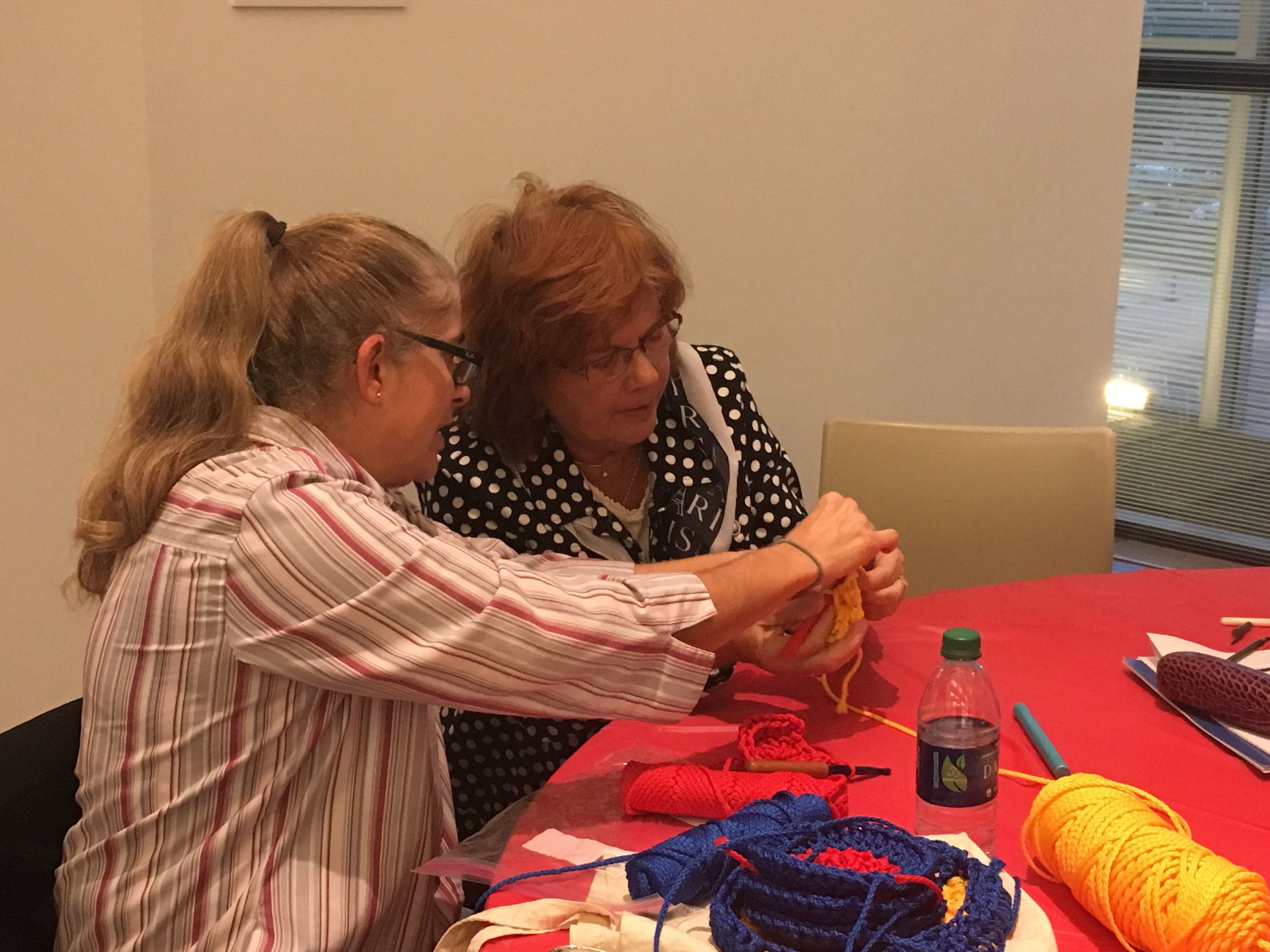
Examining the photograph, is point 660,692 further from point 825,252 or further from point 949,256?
point 949,256

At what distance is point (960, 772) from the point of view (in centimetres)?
117

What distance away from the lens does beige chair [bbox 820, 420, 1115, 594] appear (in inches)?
94.1

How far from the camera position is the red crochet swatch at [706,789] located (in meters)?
1.27

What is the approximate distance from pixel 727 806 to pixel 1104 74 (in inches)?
106

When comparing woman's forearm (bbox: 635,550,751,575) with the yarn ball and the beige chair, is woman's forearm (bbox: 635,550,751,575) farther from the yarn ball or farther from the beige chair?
the beige chair

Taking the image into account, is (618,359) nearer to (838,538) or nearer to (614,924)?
(838,538)

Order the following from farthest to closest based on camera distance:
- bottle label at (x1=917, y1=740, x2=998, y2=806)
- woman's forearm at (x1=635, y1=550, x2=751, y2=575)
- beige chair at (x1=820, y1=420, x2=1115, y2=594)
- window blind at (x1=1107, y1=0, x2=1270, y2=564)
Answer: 1. window blind at (x1=1107, y1=0, x2=1270, y2=564)
2. beige chair at (x1=820, y1=420, x2=1115, y2=594)
3. woman's forearm at (x1=635, y1=550, x2=751, y2=575)
4. bottle label at (x1=917, y1=740, x2=998, y2=806)

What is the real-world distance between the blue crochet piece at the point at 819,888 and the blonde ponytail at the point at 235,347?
0.56 meters

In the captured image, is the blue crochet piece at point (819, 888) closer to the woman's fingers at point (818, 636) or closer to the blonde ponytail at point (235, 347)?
the woman's fingers at point (818, 636)

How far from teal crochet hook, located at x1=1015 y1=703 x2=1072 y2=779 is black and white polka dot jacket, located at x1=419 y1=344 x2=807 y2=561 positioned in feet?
1.99

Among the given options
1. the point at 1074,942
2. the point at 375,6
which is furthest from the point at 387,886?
the point at 375,6

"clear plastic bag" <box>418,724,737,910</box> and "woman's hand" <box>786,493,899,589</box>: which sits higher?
"woman's hand" <box>786,493,899,589</box>

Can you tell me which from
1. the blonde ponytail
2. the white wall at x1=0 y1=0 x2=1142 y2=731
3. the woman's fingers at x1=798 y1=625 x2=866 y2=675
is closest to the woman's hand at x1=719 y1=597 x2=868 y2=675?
the woman's fingers at x1=798 y1=625 x2=866 y2=675

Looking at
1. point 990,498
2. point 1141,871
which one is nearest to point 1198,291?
point 990,498
